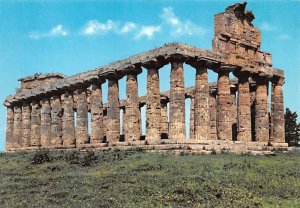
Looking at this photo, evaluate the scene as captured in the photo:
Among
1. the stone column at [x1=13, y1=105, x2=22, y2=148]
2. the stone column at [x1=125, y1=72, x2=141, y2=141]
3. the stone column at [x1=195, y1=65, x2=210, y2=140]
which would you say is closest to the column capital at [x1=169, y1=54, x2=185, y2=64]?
the stone column at [x1=195, y1=65, x2=210, y2=140]

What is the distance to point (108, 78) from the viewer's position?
129 ft

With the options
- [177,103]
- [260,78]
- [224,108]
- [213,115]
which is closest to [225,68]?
[224,108]

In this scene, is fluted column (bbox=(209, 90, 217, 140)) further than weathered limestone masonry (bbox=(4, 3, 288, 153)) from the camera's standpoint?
Yes

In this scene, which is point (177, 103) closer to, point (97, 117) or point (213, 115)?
point (213, 115)

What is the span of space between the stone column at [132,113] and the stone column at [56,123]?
37.1 ft

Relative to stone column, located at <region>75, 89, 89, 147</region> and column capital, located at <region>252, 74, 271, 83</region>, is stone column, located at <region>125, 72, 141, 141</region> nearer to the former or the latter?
stone column, located at <region>75, 89, 89, 147</region>

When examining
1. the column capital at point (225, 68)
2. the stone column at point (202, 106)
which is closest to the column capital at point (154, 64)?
the stone column at point (202, 106)

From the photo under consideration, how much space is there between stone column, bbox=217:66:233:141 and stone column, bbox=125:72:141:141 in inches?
248

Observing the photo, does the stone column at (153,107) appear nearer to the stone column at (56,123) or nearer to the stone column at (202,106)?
the stone column at (202,106)

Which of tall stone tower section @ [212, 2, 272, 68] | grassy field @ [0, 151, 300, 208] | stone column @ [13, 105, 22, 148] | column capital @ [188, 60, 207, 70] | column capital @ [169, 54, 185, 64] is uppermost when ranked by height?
tall stone tower section @ [212, 2, 272, 68]

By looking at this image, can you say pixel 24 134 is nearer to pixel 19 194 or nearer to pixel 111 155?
pixel 111 155

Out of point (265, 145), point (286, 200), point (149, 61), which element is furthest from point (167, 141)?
point (286, 200)

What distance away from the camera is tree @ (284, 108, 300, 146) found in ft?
161

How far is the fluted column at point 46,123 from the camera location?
4634cm
